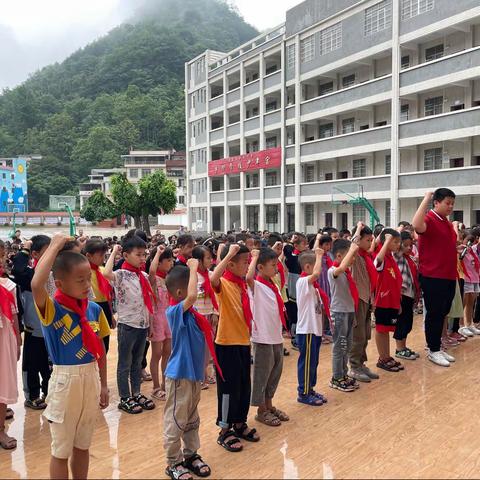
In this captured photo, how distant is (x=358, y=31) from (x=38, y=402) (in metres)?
22.2

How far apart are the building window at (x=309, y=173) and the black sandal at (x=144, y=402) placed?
23219mm

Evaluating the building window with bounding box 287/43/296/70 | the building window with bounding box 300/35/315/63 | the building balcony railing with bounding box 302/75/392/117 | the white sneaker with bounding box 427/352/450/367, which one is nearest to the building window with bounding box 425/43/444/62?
the building balcony railing with bounding box 302/75/392/117

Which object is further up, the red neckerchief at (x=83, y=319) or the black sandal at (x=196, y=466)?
the red neckerchief at (x=83, y=319)

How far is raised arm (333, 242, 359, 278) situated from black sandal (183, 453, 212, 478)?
2033 millimetres

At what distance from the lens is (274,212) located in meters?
29.2

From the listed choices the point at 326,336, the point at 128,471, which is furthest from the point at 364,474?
the point at 326,336

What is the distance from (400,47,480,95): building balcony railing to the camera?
1731cm

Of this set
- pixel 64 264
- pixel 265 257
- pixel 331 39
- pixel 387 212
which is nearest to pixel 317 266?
pixel 265 257

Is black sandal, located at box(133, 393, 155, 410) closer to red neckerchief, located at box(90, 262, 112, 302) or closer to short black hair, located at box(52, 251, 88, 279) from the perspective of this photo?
red neckerchief, located at box(90, 262, 112, 302)

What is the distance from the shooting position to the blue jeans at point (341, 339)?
458 cm

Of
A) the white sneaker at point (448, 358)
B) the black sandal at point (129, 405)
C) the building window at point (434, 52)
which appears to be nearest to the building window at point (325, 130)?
the building window at point (434, 52)

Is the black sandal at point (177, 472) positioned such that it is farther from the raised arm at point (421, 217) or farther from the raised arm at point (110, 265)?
the raised arm at point (421, 217)

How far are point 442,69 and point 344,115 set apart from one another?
6343 mm

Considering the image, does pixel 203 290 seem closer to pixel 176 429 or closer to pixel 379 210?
pixel 176 429
